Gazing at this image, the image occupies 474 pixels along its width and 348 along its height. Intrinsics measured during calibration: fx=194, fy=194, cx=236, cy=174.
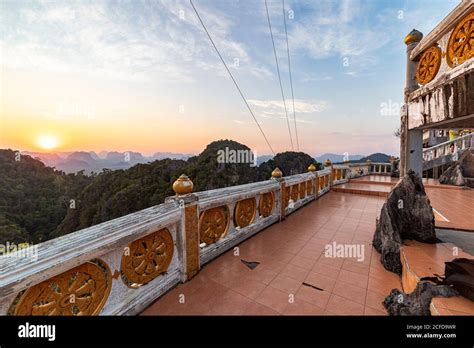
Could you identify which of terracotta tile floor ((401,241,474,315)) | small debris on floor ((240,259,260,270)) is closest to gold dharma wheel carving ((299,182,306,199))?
terracotta tile floor ((401,241,474,315))

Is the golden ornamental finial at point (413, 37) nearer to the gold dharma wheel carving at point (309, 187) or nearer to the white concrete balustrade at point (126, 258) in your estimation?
the white concrete balustrade at point (126, 258)

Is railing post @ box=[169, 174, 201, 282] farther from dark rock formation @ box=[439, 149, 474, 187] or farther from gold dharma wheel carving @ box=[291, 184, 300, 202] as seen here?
dark rock formation @ box=[439, 149, 474, 187]

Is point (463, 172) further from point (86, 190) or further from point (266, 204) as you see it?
point (86, 190)

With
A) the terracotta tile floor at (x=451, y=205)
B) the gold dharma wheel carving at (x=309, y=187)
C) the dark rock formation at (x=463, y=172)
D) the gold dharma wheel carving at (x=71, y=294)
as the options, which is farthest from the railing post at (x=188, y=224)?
the dark rock formation at (x=463, y=172)

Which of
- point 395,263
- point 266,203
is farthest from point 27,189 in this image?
point 395,263

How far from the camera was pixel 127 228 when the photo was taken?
2.03 metres

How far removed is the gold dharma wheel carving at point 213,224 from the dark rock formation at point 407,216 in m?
2.68

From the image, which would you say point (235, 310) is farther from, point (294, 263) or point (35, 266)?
point (35, 266)

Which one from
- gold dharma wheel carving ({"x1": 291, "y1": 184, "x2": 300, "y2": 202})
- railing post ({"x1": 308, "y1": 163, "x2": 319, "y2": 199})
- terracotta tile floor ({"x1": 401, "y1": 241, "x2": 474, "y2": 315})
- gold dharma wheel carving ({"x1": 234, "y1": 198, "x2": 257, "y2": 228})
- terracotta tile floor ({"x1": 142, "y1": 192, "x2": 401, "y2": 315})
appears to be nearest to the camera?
terracotta tile floor ({"x1": 401, "y1": 241, "x2": 474, "y2": 315})

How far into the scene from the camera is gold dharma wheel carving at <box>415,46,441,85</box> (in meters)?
2.61

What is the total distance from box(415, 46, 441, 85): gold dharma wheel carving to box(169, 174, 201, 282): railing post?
3.67 meters

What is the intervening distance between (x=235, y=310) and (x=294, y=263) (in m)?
1.41

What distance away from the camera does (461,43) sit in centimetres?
216

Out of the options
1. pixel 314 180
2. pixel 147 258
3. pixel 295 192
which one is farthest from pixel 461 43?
pixel 314 180
